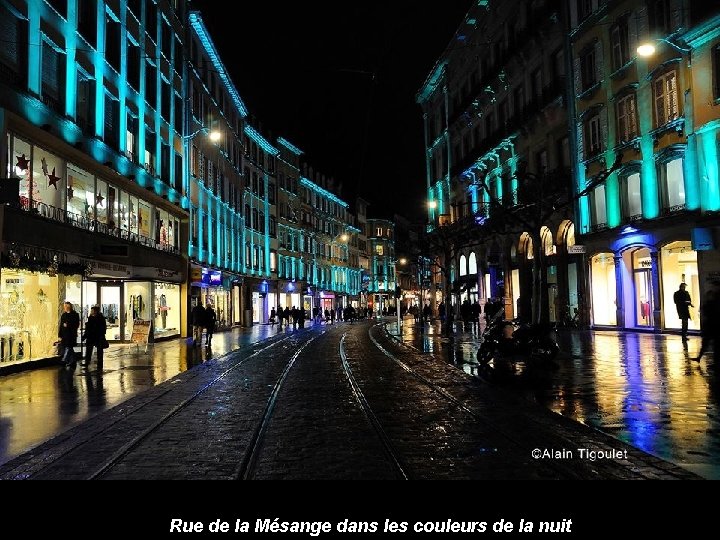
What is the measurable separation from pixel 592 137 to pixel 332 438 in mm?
29893

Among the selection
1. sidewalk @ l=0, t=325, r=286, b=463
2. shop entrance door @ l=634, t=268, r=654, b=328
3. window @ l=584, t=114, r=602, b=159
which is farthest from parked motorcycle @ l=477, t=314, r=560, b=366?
window @ l=584, t=114, r=602, b=159

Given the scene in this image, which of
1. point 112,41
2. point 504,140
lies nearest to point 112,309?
point 112,41

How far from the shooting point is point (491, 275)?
4988 centimetres

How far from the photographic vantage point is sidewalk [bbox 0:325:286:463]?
10.3 meters

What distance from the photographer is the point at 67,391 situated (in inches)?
594

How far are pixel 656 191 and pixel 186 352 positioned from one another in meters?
20.4

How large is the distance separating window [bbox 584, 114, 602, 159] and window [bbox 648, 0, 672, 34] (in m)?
5.83

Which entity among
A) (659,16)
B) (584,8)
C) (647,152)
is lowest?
(647,152)

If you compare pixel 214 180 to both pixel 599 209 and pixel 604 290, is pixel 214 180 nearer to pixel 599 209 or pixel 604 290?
pixel 599 209

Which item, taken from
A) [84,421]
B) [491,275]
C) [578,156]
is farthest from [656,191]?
[84,421]

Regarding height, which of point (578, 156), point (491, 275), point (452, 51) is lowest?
point (491, 275)

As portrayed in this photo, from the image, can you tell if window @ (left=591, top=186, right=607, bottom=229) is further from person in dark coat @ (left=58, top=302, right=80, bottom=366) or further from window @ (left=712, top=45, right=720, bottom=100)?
person in dark coat @ (left=58, top=302, right=80, bottom=366)

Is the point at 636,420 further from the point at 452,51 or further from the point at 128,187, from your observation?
the point at 452,51

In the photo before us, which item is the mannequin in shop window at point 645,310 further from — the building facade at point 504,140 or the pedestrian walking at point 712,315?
the pedestrian walking at point 712,315
